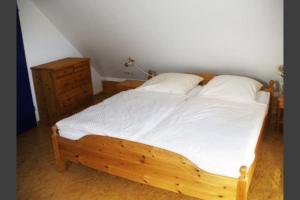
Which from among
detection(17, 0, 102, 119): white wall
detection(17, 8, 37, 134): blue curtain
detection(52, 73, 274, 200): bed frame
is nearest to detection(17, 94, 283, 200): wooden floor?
detection(52, 73, 274, 200): bed frame

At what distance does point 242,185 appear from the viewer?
5.79 ft

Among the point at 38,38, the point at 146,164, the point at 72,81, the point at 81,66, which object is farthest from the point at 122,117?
the point at 38,38

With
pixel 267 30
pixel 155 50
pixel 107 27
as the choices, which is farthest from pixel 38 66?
pixel 267 30

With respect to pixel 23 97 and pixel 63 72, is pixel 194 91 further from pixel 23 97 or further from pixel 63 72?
pixel 23 97

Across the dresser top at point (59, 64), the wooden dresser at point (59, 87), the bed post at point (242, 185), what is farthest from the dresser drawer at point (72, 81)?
the bed post at point (242, 185)

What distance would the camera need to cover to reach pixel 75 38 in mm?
4215

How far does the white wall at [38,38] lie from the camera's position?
143 inches

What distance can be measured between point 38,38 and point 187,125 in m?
2.68

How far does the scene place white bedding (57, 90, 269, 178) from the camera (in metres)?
1.90

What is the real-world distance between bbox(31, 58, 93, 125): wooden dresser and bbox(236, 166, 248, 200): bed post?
9.23 feet

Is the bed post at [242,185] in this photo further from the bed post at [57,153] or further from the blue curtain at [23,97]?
the blue curtain at [23,97]

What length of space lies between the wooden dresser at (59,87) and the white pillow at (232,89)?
200 centimetres

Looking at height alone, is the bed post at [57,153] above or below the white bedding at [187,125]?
below

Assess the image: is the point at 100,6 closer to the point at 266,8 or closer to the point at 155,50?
the point at 155,50
